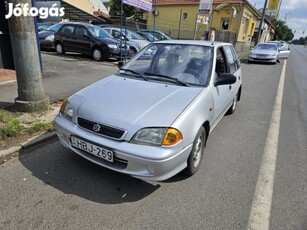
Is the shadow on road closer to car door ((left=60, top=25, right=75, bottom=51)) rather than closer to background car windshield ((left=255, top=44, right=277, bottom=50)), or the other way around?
car door ((left=60, top=25, right=75, bottom=51))

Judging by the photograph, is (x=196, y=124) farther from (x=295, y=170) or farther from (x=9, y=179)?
(x=9, y=179)

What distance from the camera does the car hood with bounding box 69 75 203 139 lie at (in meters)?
2.49

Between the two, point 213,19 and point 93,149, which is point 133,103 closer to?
point 93,149

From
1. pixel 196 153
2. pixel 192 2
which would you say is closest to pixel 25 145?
pixel 196 153

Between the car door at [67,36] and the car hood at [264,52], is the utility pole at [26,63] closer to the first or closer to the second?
the car door at [67,36]

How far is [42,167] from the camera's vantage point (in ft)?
10.1

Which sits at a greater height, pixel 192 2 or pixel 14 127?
pixel 192 2

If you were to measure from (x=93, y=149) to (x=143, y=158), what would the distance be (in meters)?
0.59

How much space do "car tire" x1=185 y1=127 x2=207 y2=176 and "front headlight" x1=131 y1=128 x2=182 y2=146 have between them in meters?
0.44

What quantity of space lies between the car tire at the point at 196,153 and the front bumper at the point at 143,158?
0.17 m

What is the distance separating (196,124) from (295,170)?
5.55 feet

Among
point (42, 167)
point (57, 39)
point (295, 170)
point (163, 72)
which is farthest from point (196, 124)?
point (57, 39)

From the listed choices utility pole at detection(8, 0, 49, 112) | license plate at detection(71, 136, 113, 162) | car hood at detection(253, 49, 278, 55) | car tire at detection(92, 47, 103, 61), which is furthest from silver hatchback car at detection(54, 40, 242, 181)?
car hood at detection(253, 49, 278, 55)

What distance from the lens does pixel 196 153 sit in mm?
3023
